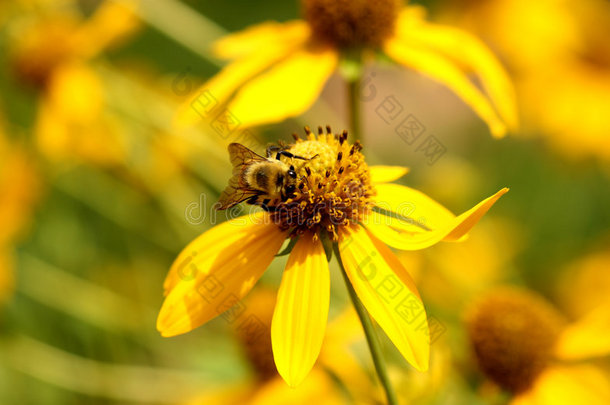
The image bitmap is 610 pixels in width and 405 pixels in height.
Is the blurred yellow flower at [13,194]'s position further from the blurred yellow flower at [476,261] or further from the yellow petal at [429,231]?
the yellow petal at [429,231]

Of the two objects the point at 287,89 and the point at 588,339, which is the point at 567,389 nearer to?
the point at 588,339

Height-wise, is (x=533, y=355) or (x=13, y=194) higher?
(x=13, y=194)

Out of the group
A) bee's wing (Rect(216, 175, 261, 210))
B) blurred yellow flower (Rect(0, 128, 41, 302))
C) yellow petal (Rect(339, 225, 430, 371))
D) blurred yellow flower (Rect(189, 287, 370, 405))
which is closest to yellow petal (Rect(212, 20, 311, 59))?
bee's wing (Rect(216, 175, 261, 210))

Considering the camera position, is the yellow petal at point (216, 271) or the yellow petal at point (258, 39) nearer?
the yellow petal at point (216, 271)

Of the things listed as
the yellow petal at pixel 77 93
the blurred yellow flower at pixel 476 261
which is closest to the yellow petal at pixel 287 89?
the blurred yellow flower at pixel 476 261

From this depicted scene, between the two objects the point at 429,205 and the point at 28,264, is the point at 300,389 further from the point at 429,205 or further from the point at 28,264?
the point at 28,264

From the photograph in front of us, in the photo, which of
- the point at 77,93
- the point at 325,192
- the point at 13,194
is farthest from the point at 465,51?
the point at 13,194
